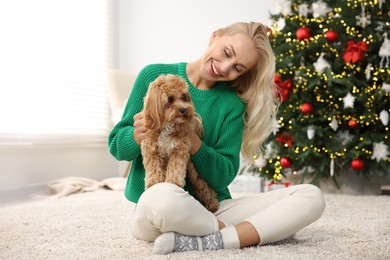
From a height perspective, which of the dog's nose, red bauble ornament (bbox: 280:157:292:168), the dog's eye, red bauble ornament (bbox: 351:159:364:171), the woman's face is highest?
the woman's face

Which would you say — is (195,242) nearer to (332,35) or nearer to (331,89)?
(331,89)

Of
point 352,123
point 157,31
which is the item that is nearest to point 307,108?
point 352,123

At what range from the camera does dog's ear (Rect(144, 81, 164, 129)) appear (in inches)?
64.9

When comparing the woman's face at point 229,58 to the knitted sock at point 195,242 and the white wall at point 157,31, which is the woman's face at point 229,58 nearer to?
the knitted sock at point 195,242

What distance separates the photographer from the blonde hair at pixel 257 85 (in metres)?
2.12

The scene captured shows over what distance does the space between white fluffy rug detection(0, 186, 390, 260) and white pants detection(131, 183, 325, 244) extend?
76 millimetres

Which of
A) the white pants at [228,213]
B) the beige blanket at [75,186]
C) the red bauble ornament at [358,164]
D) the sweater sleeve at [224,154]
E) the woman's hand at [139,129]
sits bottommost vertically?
the beige blanket at [75,186]

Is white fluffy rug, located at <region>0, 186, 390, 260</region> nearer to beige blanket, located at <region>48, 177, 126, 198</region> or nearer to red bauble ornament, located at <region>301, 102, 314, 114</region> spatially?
beige blanket, located at <region>48, 177, 126, 198</region>

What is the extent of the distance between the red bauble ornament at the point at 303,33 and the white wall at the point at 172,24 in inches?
44.2

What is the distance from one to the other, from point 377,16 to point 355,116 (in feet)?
2.75

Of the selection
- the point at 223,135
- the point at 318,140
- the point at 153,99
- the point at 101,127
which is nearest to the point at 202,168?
the point at 223,135

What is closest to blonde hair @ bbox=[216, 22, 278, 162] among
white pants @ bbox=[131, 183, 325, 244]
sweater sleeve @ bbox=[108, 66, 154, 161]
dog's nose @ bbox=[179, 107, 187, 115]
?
white pants @ bbox=[131, 183, 325, 244]

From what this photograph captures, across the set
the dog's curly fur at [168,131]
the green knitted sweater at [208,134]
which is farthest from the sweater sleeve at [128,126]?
the dog's curly fur at [168,131]

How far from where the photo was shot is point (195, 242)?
5.78 ft
